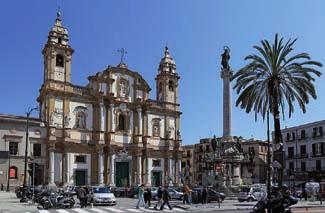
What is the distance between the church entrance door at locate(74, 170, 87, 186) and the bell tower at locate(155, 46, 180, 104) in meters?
17.5

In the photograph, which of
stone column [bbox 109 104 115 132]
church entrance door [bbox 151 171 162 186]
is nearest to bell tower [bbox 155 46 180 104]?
stone column [bbox 109 104 115 132]

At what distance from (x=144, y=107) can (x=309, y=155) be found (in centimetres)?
2543

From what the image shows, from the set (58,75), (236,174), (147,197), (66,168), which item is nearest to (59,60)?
(58,75)

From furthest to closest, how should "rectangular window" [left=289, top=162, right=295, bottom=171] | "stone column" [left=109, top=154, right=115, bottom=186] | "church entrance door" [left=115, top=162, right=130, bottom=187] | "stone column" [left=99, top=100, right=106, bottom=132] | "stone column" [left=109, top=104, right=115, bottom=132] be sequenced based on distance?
1. "rectangular window" [left=289, top=162, right=295, bottom=171]
2. "church entrance door" [left=115, top=162, right=130, bottom=187]
3. "stone column" [left=109, top=104, right=115, bottom=132]
4. "stone column" [left=99, top=100, right=106, bottom=132]
5. "stone column" [left=109, top=154, right=115, bottom=186]

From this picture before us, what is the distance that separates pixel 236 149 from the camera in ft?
152

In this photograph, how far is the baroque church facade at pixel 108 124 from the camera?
61906 millimetres

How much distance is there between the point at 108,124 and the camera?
220 feet

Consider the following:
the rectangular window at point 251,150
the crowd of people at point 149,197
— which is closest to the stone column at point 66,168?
the crowd of people at point 149,197

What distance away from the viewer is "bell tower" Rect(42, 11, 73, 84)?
62.5 m

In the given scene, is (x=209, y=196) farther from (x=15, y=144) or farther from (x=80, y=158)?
(x=80, y=158)

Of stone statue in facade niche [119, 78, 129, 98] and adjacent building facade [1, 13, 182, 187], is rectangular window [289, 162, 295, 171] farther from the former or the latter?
stone statue in facade niche [119, 78, 129, 98]

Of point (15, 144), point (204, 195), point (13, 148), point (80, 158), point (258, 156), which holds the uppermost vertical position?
point (15, 144)

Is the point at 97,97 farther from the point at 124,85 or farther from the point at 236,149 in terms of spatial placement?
the point at 236,149

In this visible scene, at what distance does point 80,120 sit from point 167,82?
16.7 metres
